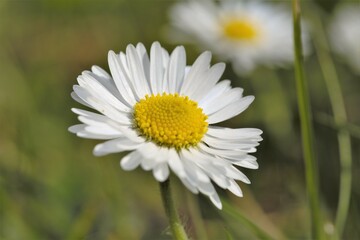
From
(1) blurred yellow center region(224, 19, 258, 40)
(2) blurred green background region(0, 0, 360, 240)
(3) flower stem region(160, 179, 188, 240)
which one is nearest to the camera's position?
(3) flower stem region(160, 179, 188, 240)

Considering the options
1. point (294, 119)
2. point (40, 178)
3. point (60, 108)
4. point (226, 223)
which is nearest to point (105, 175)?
point (40, 178)

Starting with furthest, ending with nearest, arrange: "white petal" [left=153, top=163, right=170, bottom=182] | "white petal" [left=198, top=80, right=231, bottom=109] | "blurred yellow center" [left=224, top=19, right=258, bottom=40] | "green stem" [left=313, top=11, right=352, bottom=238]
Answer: "blurred yellow center" [left=224, top=19, right=258, bottom=40] → "green stem" [left=313, top=11, right=352, bottom=238] → "white petal" [left=198, top=80, right=231, bottom=109] → "white petal" [left=153, top=163, right=170, bottom=182]

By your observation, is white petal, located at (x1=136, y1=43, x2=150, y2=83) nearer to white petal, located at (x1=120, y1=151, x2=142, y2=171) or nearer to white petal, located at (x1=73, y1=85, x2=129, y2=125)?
white petal, located at (x1=73, y1=85, x2=129, y2=125)

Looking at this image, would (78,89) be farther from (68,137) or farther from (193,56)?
(193,56)

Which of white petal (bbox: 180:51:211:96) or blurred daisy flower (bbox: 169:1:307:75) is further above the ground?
white petal (bbox: 180:51:211:96)

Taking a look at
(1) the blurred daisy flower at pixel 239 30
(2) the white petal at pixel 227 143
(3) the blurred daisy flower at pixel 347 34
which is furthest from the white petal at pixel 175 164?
(3) the blurred daisy flower at pixel 347 34

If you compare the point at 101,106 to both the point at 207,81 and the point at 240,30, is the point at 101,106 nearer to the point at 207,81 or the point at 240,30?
the point at 207,81

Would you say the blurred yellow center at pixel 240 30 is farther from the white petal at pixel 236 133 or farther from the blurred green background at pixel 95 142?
the white petal at pixel 236 133

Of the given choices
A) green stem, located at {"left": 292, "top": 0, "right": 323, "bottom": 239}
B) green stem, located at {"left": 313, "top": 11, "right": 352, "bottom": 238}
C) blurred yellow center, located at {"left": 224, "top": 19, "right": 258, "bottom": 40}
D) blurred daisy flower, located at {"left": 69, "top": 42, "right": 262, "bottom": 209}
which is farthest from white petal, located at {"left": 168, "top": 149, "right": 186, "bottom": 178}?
blurred yellow center, located at {"left": 224, "top": 19, "right": 258, "bottom": 40}
